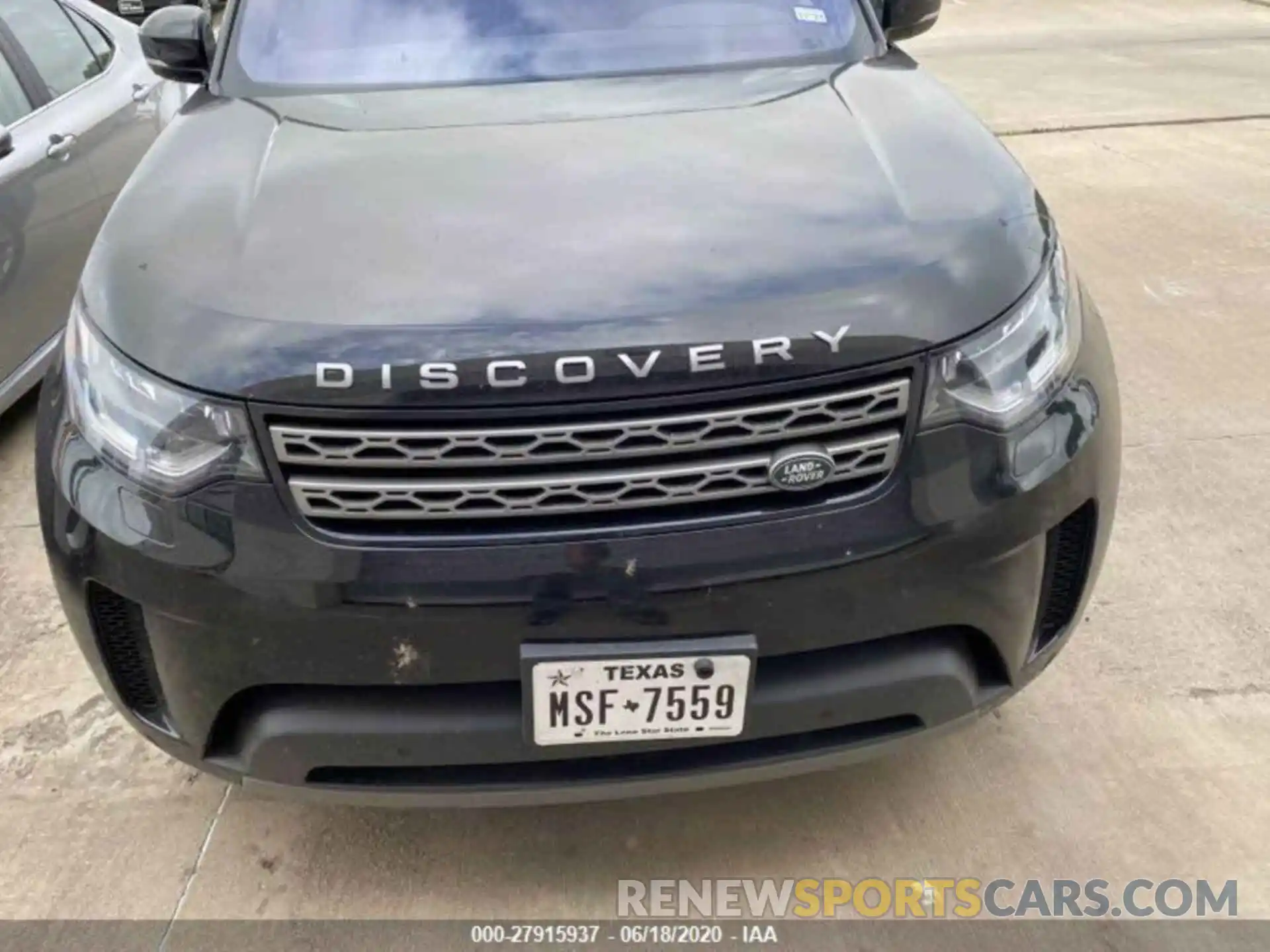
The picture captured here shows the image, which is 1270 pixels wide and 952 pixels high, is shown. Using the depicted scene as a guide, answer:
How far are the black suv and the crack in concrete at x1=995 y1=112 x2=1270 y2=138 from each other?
5.79 m

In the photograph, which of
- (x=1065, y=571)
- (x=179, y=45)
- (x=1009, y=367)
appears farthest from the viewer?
(x=179, y=45)

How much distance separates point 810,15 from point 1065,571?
1502mm

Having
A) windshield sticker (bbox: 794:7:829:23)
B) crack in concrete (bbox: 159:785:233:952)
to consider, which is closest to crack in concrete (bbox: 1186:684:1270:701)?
windshield sticker (bbox: 794:7:829:23)

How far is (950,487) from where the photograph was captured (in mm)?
1625

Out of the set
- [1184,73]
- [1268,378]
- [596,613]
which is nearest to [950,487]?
[596,613]

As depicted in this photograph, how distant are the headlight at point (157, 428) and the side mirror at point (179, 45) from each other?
1.38 metres

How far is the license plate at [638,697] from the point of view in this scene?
1586 millimetres

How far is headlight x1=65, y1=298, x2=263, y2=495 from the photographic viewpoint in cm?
157

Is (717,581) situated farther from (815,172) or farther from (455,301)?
(815,172)

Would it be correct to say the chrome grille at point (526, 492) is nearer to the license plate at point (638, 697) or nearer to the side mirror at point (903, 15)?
the license plate at point (638, 697)

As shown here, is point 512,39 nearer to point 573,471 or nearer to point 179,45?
point 179,45

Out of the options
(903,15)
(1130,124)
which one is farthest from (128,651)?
(1130,124)

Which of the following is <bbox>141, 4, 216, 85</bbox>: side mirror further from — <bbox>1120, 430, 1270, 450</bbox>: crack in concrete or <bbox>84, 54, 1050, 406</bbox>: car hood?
<bbox>1120, 430, 1270, 450</bbox>: crack in concrete

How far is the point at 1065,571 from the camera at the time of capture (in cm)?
184
